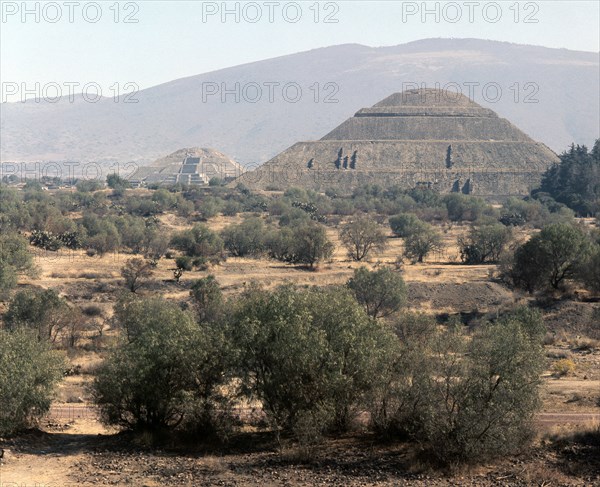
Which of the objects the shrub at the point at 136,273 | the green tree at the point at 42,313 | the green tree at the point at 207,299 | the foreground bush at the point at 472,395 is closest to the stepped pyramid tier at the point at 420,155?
the shrub at the point at 136,273

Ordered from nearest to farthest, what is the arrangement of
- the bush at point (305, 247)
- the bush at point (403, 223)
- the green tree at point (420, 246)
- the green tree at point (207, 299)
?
the green tree at point (207, 299)
the bush at point (305, 247)
the green tree at point (420, 246)
the bush at point (403, 223)

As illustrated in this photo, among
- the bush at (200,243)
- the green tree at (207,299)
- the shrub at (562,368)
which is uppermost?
the bush at (200,243)

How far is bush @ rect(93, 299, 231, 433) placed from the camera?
25.9 m

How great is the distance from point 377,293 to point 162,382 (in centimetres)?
2359

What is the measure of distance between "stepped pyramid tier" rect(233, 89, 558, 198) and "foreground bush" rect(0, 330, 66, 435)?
409 feet

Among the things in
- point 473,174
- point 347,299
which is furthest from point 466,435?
point 473,174

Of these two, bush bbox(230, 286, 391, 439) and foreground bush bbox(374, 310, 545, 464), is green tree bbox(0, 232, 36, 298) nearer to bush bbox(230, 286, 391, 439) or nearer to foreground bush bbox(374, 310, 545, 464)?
bush bbox(230, 286, 391, 439)

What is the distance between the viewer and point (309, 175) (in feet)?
523

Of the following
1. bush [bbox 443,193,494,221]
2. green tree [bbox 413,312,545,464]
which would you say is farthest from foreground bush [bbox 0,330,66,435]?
bush [bbox 443,193,494,221]

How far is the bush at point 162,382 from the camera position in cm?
2594

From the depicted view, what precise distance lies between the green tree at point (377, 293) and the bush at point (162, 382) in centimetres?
2209

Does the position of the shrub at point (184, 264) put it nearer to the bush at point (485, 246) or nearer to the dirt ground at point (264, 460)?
the bush at point (485, 246)

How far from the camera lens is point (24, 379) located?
85.0 feet

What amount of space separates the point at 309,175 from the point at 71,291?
354ft
